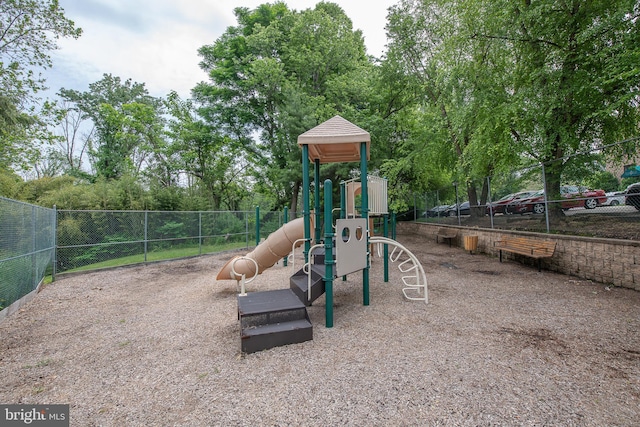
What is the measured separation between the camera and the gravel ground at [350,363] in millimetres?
2121

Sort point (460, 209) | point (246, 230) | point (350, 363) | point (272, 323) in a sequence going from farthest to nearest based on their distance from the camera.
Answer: point (460, 209) < point (246, 230) < point (272, 323) < point (350, 363)

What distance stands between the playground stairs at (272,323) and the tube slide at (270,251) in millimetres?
A: 1493

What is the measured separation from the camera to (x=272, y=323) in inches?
140

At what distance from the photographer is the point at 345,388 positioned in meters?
Answer: 2.42

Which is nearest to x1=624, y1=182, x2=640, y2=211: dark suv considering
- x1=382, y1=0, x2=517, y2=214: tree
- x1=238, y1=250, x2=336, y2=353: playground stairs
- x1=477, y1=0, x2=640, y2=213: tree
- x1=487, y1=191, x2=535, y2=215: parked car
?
x1=477, y1=0, x2=640, y2=213: tree

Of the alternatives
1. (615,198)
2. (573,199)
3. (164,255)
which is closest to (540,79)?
(573,199)

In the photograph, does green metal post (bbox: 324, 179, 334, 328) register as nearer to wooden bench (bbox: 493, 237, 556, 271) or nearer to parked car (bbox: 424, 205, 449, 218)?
wooden bench (bbox: 493, 237, 556, 271)

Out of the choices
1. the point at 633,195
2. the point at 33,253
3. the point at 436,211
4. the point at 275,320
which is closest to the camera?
the point at 275,320

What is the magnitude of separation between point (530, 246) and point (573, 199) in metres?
1.55

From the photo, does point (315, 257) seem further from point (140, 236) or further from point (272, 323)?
point (140, 236)

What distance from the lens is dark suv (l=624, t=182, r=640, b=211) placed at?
5.38 m

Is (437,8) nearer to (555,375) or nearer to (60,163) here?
(555,375)

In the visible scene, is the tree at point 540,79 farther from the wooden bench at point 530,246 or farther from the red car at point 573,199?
the wooden bench at point 530,246

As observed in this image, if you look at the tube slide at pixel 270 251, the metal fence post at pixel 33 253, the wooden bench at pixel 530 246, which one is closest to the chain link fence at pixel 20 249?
the metal fence post at pixel 33 253
